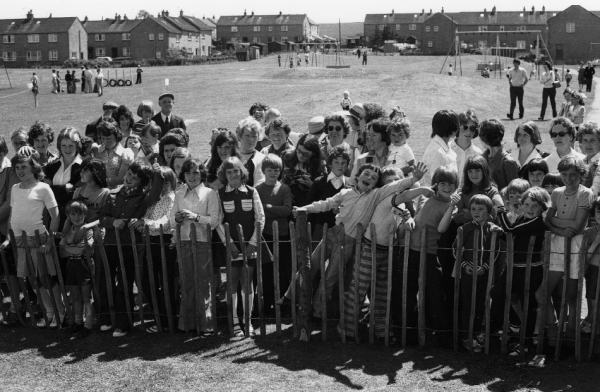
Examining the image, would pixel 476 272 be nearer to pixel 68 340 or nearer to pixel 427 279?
pixel 427 279

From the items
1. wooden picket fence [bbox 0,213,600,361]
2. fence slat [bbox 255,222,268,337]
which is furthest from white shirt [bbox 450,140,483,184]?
fence slat [bbox 255,222,268,337]

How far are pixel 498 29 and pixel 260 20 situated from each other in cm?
4981

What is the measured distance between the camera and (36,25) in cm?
11075

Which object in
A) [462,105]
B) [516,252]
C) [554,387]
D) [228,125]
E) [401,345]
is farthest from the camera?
[462,105]

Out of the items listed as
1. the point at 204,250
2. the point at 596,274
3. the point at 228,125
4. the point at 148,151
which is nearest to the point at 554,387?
the point at 596,274

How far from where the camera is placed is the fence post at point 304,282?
695 centimetres

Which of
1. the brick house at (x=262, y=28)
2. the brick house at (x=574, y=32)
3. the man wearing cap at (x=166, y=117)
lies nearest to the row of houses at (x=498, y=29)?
the brick house at (x=574, y=32)

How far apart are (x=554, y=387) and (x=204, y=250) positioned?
3.41 m

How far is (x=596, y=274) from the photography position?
6.43 meters

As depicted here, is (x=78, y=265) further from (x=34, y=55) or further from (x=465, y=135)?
(x=34, y=55)

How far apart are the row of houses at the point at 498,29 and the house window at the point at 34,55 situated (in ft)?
177

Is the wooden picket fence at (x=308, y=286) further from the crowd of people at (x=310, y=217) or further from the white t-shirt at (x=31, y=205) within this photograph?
the white t-shirt at (x=31, y=205)

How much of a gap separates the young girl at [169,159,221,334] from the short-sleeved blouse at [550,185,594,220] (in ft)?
10.5

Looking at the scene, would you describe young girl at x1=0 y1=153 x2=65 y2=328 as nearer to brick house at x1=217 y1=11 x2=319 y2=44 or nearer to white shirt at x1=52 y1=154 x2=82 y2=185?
white shirt at x1=52 y1=154 x2=82 y2=185
